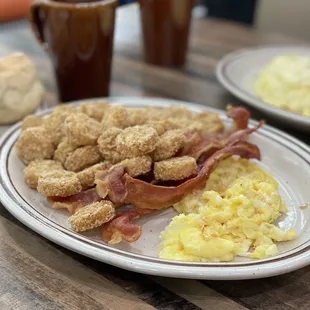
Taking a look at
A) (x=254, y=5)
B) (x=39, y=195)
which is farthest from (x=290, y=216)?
(x=254, y=5)

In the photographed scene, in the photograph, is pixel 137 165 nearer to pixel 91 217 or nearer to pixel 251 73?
pixel 91 217

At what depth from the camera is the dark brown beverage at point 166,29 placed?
5.90ft

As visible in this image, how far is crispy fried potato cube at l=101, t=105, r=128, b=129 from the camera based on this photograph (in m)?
1.14

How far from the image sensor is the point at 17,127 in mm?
1271

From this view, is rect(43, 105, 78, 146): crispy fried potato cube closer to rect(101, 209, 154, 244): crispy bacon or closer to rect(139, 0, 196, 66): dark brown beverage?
rect(101, 209, 154, 244): crispy bacon

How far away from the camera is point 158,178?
3.44ft

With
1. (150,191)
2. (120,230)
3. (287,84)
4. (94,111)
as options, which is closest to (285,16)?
(287,84)

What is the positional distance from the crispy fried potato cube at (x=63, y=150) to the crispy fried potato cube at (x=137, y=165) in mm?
153

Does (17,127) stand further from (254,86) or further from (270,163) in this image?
(254,86)

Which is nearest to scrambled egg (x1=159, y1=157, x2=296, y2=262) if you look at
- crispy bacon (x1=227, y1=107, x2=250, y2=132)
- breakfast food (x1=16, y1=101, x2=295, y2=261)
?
breakfast food (x1=16, y1=101, x2=295, y2=261)

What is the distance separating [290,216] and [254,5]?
243 cm

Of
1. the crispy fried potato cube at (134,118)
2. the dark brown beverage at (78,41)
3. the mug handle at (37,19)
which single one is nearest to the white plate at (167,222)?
the crispy fried potato cube at (134,118)

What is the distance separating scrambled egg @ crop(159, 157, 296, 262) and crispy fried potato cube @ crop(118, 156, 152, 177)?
0.10m

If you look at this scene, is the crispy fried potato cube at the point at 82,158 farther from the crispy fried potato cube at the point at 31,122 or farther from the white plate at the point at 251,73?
the white plate at the point at 251,73
